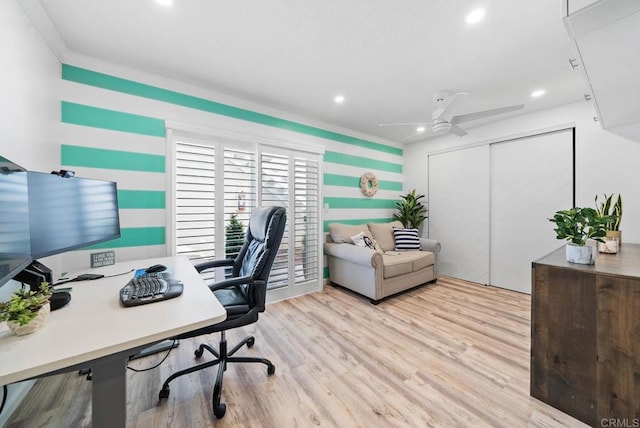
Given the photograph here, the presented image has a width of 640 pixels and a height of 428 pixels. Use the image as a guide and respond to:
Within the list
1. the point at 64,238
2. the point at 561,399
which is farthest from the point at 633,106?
the point at 64,238

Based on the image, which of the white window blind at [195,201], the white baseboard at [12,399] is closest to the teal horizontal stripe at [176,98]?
the white window blind at [195,201]

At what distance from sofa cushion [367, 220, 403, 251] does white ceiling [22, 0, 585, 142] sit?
6.48 ft

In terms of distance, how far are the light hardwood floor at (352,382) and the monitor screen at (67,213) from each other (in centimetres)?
104

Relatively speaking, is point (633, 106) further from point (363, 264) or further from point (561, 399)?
point (363, 264)

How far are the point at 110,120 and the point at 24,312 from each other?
198 centimetres

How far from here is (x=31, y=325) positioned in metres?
0.79

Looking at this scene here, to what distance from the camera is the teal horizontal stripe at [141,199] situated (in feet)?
7.03

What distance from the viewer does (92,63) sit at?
2.04 meters

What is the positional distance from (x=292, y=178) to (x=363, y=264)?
1487 mm

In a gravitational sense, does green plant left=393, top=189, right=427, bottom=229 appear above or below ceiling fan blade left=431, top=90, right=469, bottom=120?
below

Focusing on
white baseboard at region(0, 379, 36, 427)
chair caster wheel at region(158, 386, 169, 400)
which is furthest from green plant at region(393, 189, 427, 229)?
white baseboard at region(0, 379, 36, 427)

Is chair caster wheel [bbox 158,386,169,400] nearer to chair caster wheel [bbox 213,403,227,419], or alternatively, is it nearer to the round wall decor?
chair caster wheel [bbox 213,403,227,419]

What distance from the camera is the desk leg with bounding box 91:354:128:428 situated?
0.80 meters

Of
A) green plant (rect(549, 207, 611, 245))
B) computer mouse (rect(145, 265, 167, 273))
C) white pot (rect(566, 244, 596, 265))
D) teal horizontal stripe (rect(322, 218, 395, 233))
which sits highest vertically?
green plant (rect(549, 207, 611, 245))
